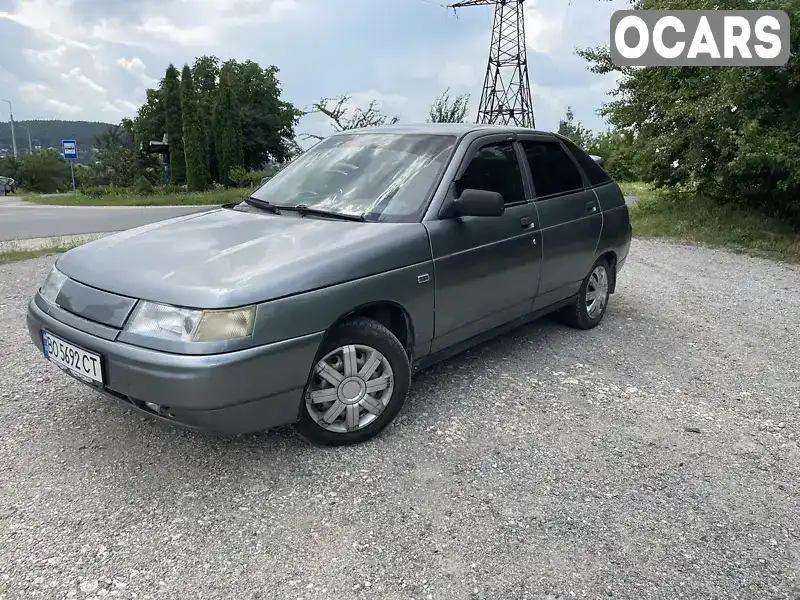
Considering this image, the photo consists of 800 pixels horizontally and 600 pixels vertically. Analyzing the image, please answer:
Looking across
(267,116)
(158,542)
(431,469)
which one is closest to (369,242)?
(431,469)

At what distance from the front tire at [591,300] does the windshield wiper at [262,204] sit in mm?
2567

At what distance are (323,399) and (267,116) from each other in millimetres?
47815

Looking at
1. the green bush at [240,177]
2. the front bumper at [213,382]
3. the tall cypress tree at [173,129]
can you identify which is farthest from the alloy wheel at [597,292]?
the tall cypress tree at [173,129]

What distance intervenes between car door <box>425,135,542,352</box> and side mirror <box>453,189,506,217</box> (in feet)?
0.47

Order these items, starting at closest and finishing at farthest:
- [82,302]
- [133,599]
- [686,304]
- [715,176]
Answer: [133,599]
[82,302]
[686,304]
[715,176]

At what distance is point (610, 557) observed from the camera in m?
2.47

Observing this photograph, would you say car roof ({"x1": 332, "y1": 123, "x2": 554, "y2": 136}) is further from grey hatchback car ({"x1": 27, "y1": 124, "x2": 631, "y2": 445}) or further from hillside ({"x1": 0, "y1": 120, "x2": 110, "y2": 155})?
hillside ({"x1": 0, "y1": 120, "x2": 110, "y2": 155})

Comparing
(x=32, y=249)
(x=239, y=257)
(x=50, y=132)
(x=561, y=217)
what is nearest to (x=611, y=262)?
(x=561, y=217)

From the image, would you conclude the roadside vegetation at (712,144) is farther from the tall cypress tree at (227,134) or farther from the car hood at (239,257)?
the tall cypress tree at (227,134)

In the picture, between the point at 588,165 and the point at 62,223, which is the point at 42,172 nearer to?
the point at 62,223

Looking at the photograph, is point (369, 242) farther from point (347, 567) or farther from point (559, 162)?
point (559, 162)

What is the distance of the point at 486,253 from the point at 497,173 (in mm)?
627

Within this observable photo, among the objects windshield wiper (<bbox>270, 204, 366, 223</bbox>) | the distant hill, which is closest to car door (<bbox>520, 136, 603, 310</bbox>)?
windshield wiper (<bbox>270, 204, 366, 223</bbox>)

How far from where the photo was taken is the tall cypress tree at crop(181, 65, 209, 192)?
3262 centimetres
